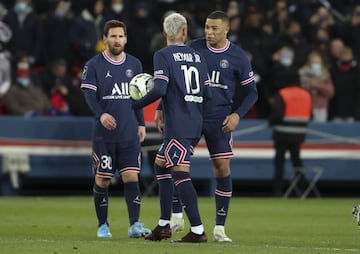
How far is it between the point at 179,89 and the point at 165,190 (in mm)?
1287

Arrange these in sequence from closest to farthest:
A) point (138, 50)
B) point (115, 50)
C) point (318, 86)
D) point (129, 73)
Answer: point (115, 50) → point (129, 73) → point (318, 86) → point (138, 50)

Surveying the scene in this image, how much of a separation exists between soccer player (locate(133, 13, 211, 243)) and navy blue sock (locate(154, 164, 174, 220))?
42cm

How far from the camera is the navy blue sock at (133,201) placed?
14.6 meters

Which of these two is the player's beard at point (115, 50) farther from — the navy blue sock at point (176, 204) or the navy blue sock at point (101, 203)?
the navy blue sock at point (176, 204)

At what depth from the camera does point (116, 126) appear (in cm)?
1466

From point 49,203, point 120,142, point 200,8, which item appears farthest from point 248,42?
point 120,142

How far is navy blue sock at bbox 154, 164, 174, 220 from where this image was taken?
13.8 meters

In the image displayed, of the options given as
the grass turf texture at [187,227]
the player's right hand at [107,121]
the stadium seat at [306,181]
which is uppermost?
the player's right hand at [107,121]

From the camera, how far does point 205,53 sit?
1427cm

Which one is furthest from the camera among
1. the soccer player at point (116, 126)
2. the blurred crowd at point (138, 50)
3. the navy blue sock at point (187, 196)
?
the blurred crowd at point (138, 50)

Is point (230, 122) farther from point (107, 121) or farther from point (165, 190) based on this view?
point (107, 121)

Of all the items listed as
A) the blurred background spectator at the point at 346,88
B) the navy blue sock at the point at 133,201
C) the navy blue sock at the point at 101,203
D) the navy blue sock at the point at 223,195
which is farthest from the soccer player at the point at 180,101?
the blurred background spectator at the point at 346,88

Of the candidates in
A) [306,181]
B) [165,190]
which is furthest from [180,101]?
[306,181]

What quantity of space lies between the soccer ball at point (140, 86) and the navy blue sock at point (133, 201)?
1.38 meters
